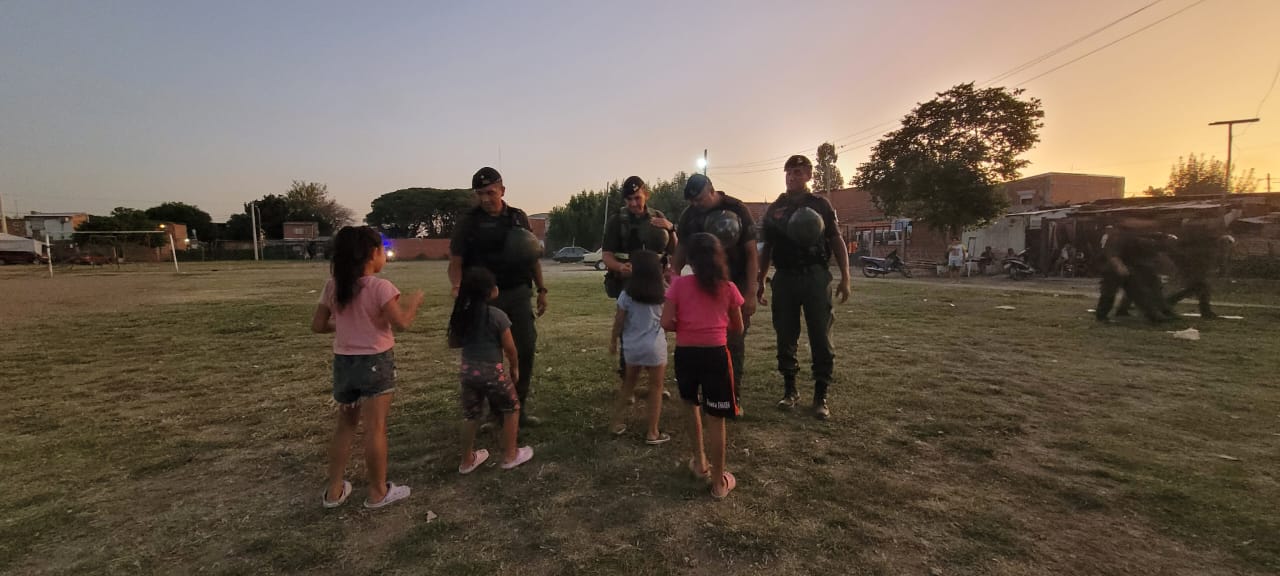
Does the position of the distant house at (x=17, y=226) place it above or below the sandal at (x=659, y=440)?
above

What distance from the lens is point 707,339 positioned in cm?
312

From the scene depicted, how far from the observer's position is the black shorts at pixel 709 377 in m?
3.05

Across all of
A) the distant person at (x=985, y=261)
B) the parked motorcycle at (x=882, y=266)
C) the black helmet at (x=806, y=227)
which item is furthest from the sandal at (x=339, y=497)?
the distant person at (x=985, y=261)

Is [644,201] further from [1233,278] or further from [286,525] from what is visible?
[1233,278]

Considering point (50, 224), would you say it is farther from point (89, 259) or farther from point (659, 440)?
point (659, 440)

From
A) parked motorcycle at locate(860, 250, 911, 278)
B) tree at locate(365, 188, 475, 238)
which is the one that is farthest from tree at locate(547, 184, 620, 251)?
parked motorcycle at locate(860, 250, 911, 278)

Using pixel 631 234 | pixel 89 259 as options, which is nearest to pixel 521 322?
pixel 631 234

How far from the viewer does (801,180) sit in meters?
4.54

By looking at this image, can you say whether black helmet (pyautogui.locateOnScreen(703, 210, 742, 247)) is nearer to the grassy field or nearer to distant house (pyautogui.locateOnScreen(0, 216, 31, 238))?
the grassy field

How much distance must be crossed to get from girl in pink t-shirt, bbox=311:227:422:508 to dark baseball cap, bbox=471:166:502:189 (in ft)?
3.18

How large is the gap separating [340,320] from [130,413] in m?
3.64

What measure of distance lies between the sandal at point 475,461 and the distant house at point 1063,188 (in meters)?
47.9

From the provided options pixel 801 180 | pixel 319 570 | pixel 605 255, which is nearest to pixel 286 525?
pixel 319 570

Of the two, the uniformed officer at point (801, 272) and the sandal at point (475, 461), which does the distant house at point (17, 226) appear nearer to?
the sandal at point (475, 461)
